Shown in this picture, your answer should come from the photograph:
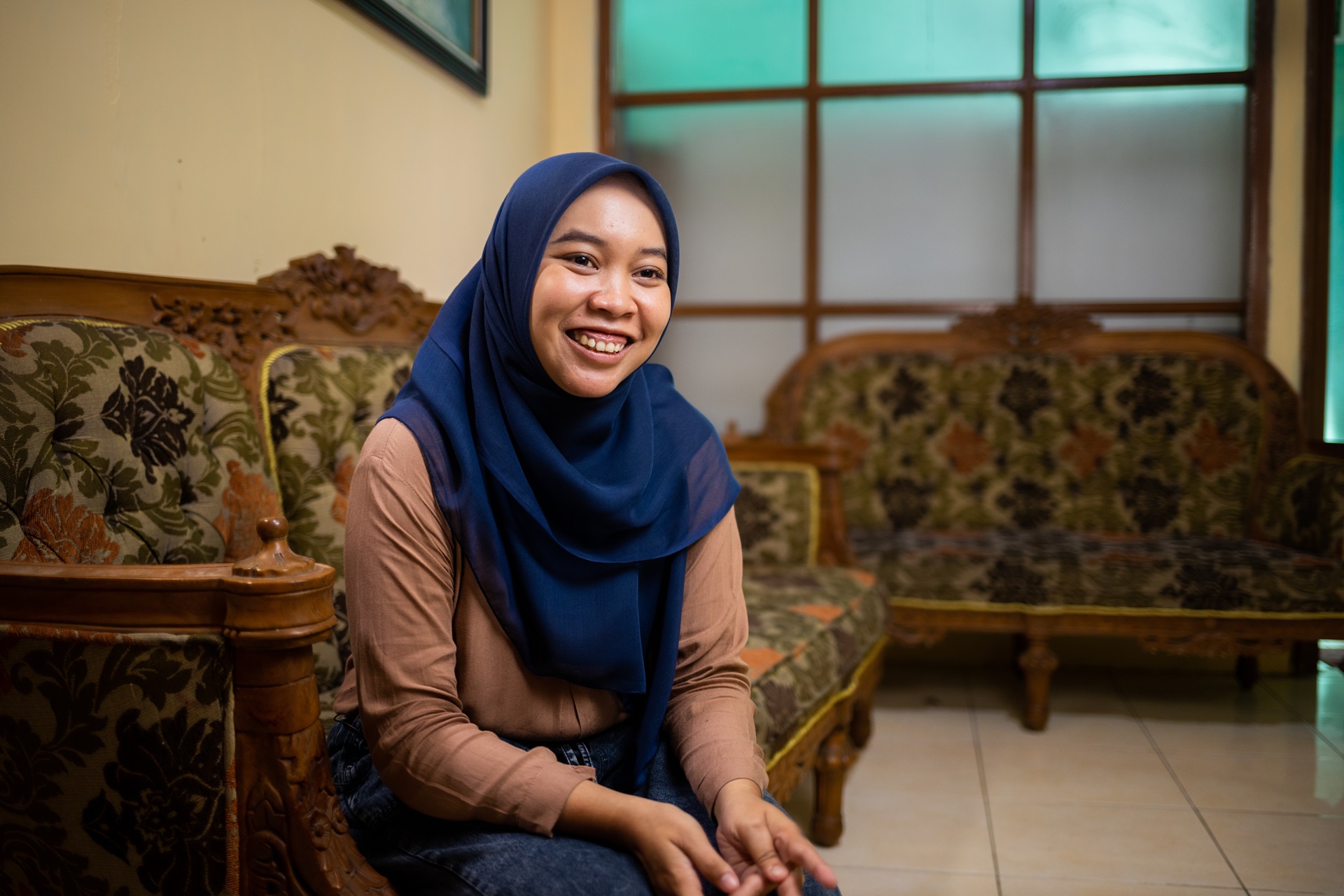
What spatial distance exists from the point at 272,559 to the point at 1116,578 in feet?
7.89

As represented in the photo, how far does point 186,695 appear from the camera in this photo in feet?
3.13

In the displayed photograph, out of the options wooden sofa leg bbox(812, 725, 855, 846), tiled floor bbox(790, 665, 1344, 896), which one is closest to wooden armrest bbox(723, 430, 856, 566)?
tiled floor bbox(790, 665, 1344, 896)

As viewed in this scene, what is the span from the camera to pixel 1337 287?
3256mm

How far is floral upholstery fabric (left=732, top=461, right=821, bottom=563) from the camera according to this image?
267 centimetres

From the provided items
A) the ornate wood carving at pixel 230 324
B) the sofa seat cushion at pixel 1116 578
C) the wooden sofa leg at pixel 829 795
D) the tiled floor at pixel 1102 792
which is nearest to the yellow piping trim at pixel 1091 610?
the sofa seat cushion at pixel 1116 578

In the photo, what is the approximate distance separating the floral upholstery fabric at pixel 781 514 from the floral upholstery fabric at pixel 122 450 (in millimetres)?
1328

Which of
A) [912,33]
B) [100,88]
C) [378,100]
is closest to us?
[100,88]

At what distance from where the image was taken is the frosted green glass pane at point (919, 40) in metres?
3.42

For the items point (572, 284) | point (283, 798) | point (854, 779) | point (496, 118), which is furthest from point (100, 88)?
point (854, 779)

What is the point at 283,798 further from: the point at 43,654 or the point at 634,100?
the point at 634,100

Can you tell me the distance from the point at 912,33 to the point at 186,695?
10.7 feet

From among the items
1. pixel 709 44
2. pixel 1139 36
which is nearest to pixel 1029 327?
pixel 1139 36

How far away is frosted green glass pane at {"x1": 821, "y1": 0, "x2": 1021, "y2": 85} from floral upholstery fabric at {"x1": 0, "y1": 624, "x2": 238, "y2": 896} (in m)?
3.15

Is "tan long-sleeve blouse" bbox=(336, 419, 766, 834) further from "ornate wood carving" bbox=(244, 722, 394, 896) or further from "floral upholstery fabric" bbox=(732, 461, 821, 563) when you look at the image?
"floral upholstery fabric" bbox=(732, 461, 821, 563)
